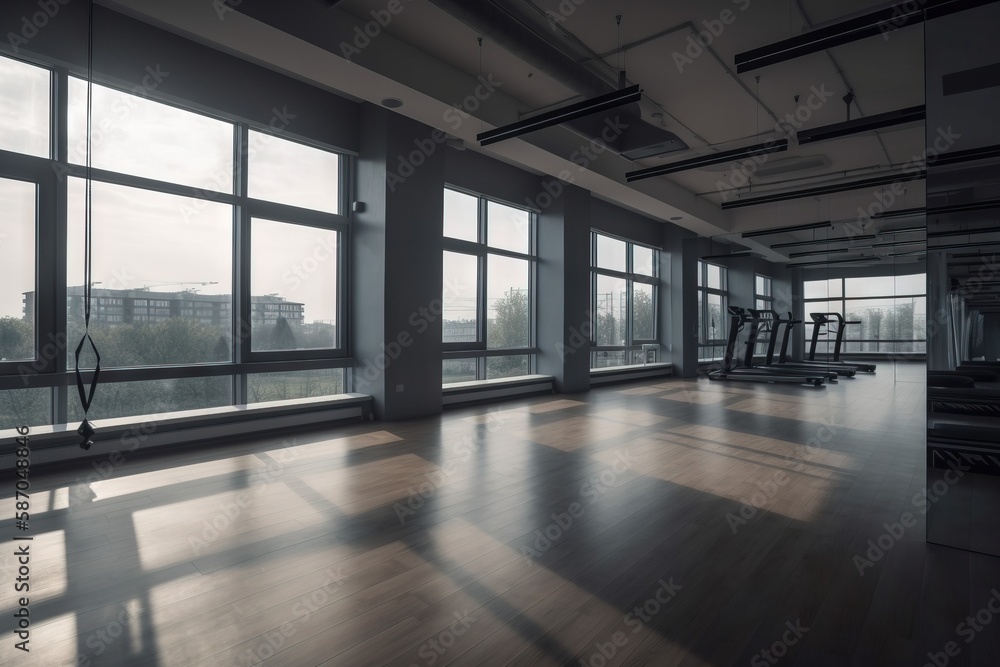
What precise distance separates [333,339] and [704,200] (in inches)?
349

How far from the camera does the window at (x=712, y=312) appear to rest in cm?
1282

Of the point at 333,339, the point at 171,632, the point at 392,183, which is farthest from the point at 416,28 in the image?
the point at 171,632

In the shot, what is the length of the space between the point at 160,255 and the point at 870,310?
10839 mm

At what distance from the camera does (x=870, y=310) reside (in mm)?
9461

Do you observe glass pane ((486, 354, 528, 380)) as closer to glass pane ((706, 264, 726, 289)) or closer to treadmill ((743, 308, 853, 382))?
treadmill ((743, 308, 853, 382))

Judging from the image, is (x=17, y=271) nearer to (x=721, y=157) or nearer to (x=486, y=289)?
(x=486, y=289)

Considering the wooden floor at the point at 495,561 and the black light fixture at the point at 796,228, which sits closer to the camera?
the wooden floor at the point at 495,561

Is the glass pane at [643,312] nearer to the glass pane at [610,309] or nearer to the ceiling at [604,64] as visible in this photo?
the glass pane at [610,309]

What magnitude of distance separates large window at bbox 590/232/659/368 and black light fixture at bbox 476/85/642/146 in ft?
18.1

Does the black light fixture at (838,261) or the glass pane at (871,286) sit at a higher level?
the black light fixture at (838,261)

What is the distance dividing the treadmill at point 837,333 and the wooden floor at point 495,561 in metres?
5.74

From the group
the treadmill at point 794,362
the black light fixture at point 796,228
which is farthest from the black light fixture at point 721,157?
the treadmill at point 794,362

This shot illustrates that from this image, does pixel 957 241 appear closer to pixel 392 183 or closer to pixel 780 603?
pixel 780 603

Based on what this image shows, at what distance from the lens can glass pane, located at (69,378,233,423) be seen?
493cm
